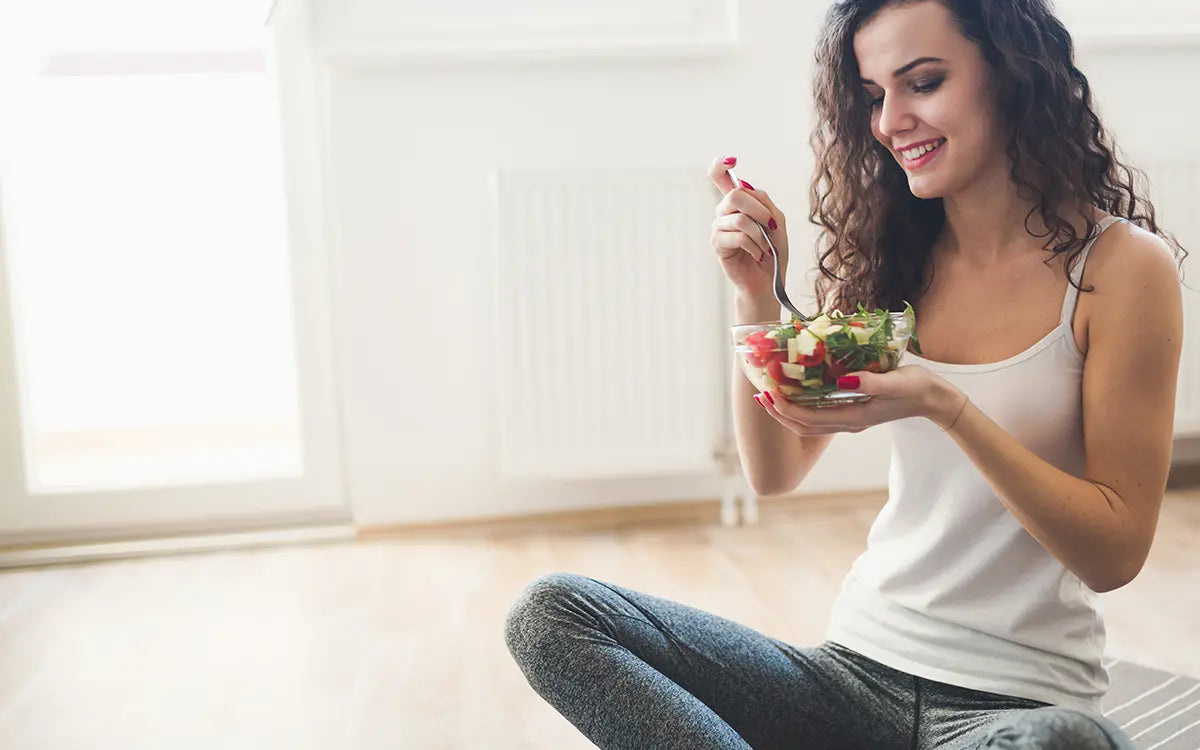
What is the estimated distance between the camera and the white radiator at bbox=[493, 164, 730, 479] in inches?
96.2

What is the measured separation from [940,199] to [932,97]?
170 millimetres

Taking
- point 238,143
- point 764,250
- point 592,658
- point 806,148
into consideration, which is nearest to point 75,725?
point 592,658

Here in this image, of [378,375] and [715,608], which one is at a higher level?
[378,375]

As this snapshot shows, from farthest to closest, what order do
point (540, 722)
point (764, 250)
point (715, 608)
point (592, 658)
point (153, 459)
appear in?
point (153, 459), point (715, 608), point (540, 722), point (764, 250), point (592, 658)

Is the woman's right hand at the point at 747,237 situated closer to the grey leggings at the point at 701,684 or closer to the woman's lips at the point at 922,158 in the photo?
the woman's lips at the point at 922,158

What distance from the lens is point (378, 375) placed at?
2553 mm

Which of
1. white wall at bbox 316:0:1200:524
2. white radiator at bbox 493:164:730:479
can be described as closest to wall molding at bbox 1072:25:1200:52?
white wall at bbox 316:0:1200:524

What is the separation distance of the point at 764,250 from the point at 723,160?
103 mm

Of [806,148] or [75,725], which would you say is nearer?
[75,725]

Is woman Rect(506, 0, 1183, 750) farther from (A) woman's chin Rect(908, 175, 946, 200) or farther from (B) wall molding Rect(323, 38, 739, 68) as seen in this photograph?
(B) wall molding Rect(323, 38, 739, 68)

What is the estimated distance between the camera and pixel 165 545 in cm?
253

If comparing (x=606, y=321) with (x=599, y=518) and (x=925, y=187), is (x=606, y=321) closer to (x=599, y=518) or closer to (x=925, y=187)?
(x=599, y=518)

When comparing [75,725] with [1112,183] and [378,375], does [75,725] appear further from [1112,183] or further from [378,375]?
[1112,183]

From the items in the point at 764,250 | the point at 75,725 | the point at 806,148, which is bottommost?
the point at 75,725
